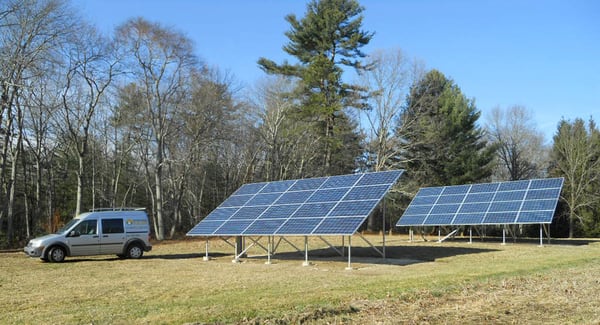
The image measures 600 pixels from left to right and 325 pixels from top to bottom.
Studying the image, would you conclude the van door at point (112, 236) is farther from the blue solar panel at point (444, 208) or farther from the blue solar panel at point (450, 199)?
the blue solar panel at point (450, 199)

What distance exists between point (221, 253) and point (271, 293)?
534 inches

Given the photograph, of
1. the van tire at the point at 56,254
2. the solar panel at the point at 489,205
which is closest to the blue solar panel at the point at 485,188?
the solar panel at the point at 489,205

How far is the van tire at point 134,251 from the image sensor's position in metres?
21.5

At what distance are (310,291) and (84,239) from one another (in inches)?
495

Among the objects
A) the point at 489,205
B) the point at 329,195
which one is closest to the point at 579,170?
the point at 489,205

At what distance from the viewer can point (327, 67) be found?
139 feet

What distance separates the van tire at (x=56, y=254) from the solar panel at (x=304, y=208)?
16.0ft

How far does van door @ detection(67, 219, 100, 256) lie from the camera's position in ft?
67.5

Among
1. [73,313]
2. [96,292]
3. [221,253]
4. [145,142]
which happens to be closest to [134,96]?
[145,142]

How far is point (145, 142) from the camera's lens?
130 feet

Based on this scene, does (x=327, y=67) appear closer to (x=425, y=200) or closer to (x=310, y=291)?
(x=425, y=200)

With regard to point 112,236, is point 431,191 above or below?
above

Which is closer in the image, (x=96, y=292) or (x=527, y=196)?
(x=96, y=292)

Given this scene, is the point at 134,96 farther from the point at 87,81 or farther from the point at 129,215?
the point at 129,215
